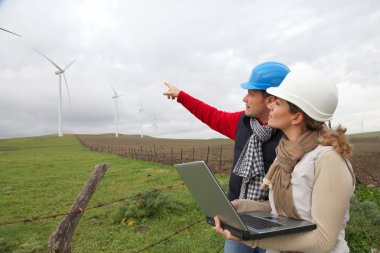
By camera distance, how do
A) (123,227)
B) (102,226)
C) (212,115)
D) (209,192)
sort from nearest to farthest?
(209,192), (212,115), (123,227), (102,226)

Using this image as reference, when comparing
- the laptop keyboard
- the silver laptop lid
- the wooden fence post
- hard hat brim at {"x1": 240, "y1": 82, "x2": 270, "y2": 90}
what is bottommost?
the wooden fence post

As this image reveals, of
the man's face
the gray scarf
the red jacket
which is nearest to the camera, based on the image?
the gray scarf

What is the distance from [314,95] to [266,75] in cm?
69

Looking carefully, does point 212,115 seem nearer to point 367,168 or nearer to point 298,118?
point 298,118

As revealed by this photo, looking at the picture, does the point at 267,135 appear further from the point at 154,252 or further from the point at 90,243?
the point at 90,243

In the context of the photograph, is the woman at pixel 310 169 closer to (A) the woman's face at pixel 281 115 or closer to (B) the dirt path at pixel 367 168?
(A) the woman's face at pixel 281 115

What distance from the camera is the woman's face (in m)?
1.97

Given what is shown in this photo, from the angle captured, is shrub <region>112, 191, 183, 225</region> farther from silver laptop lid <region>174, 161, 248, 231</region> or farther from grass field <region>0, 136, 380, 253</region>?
silver laptop lid <region>174, 161, 248, 231</region>

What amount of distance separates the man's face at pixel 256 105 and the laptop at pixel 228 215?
846 mm

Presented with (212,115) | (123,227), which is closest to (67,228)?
(212,115)

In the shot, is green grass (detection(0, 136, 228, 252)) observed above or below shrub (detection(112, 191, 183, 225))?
below

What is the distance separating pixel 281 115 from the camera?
1992 millimetres

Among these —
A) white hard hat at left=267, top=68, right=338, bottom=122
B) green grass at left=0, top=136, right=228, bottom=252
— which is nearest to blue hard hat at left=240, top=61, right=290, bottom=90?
white hard hat at left=267, top=68, right=338, bottom=122

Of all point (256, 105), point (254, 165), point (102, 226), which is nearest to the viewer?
point (254, 165)
